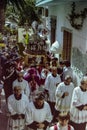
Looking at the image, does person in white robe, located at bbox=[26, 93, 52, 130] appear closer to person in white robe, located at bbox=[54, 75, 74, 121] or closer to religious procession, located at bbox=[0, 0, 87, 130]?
religious procession, located at bbox=[0, 0, 87, 130]

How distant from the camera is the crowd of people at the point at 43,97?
25.8 ft

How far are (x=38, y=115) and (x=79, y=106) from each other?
1.00 metres

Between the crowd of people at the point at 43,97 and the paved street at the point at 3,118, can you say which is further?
the paved street at the point at 3,118

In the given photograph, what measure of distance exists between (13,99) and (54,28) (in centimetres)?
1087

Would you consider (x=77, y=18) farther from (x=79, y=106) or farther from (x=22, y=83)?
(x=79, y=106)

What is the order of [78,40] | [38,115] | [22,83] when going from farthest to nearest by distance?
[78,40], [22,83], [38,115]

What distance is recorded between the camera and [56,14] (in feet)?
59.0

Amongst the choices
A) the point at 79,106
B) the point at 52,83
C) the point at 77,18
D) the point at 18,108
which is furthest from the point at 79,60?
the point at 18,108

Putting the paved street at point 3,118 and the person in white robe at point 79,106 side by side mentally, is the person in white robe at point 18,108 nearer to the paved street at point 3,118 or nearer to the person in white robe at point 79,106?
the paved street at point 3,118

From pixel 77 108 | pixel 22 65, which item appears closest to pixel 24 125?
pixel 77 108

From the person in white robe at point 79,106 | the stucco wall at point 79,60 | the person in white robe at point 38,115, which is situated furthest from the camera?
the stucco wall at point 79,60

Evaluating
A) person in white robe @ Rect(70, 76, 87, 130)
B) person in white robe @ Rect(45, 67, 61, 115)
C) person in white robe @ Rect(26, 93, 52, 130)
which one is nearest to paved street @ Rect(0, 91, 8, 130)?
person in white robe @ Rect(45, 67, 61, 115)

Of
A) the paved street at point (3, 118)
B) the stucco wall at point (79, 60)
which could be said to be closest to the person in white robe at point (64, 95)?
the paved street at point (3, 118)

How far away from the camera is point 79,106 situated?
8344 mm
